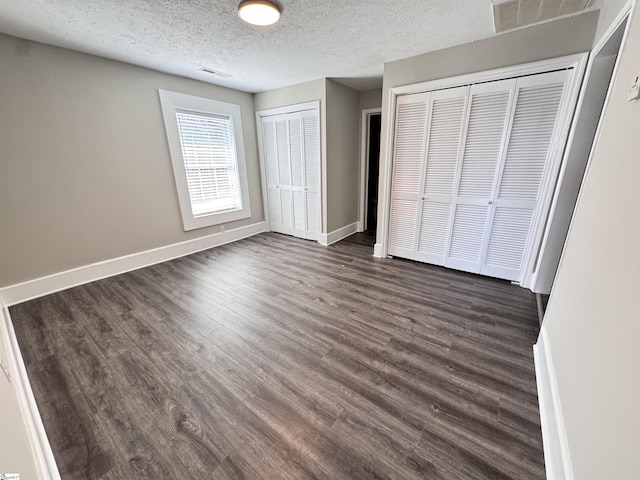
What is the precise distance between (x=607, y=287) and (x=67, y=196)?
4.40 metres

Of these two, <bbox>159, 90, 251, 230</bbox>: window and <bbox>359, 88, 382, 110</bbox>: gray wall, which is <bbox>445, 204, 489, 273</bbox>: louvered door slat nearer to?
<bbox>359, 88, 382, 110</bbox>: gray wall

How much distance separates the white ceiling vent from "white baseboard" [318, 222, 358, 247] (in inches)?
121

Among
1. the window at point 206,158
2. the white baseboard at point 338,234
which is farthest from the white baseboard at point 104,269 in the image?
the white baseboard at point 338,234

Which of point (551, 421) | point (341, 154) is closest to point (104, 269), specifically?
point (341, 154)

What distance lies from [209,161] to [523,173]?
4167 millimetres

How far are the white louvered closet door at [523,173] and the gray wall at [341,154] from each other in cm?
225

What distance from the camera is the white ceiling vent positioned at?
1850 mm

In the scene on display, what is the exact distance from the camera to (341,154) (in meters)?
4.14

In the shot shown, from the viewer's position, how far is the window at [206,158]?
349cm

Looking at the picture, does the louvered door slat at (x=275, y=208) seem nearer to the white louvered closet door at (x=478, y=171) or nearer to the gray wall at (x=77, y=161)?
the gray wall at (x=77, y=161)

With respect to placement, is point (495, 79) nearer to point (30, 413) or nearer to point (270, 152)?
point (270, 152)

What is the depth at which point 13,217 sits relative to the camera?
2.45 meters

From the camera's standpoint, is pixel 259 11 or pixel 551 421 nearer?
pixel 551 421

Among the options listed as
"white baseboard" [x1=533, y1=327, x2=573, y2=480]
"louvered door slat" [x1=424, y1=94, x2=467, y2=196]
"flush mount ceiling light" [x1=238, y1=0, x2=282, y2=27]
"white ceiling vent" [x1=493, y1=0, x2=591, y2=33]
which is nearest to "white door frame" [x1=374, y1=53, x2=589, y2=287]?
"louvered door slat" [x1=424, y1=94, x2=467, y2=196]
